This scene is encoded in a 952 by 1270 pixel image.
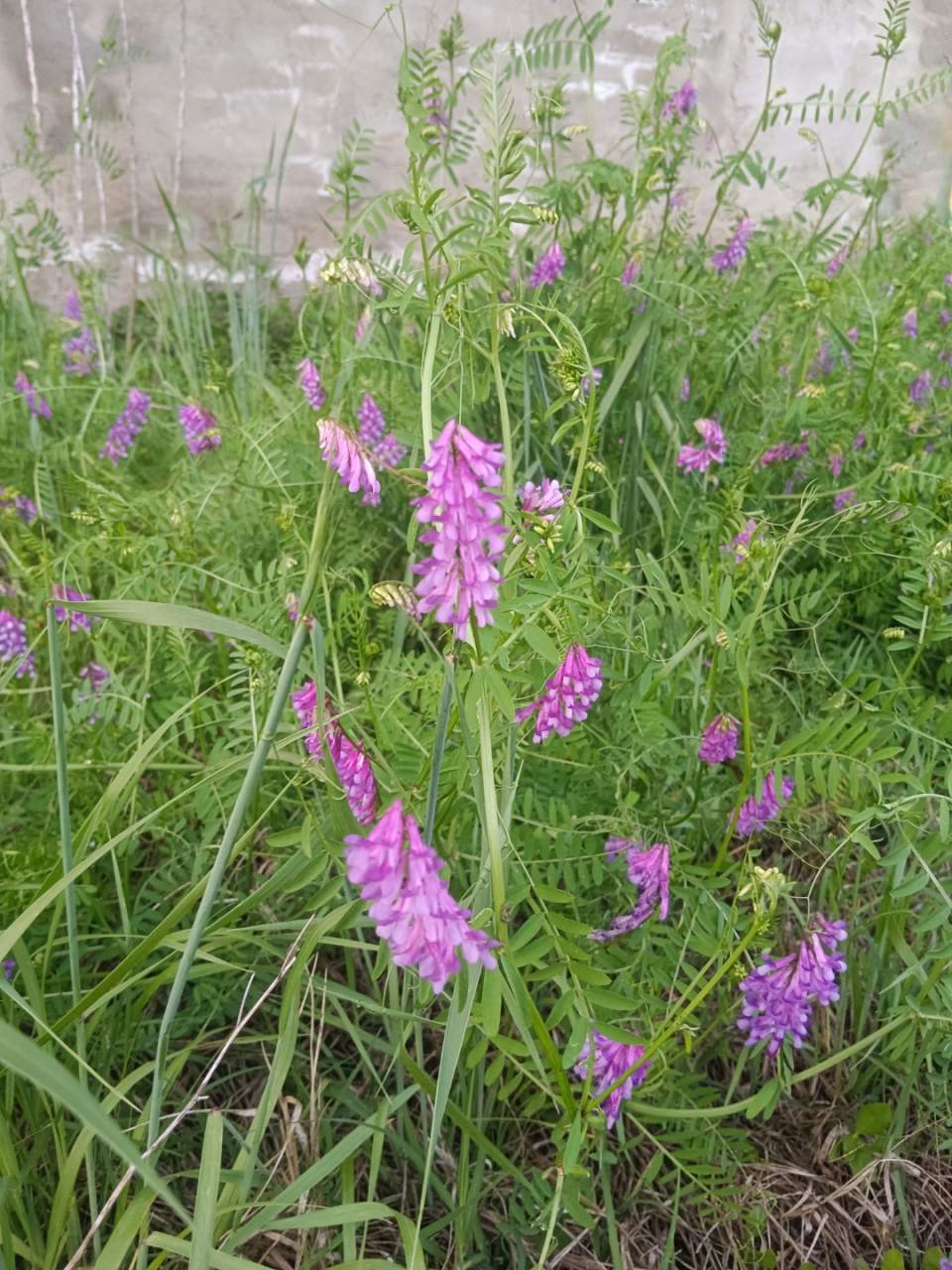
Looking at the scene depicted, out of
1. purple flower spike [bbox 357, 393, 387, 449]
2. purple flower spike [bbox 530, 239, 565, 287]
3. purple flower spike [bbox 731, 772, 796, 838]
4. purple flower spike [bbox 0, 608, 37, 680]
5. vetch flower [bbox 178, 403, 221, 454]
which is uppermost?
purple flower spike [bbox 530, 239, 565, 287]

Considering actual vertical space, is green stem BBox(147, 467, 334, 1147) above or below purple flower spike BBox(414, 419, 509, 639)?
below

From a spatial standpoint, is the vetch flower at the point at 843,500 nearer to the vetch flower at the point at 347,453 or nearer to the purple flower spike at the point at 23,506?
the vetch flower at the point at 347,453

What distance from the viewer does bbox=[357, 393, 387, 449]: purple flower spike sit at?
168 cm

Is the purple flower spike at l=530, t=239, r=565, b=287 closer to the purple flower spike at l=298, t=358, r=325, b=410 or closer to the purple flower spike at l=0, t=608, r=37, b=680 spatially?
the purple flower spike at l=298, t=358, r=325, b=410

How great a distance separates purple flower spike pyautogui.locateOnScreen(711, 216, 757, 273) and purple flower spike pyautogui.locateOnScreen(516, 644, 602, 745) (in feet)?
5.31

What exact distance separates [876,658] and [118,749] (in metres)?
1.26

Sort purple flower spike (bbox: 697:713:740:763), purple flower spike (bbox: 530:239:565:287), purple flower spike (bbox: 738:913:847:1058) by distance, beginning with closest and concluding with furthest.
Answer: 1. purple flower spike (bbox: 738:913:847:1058)
2. purple flower spike (bbox: 697:713:740:763)
3. purple flower spike (bbox: 530:239:565:287)

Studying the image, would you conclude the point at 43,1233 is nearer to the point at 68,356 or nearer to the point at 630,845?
the point at 630,845

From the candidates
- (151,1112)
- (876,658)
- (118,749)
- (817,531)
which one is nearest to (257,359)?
(118,749)

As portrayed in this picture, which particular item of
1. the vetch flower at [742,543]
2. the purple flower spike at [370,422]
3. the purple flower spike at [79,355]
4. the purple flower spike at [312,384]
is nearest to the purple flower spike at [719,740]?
the vetch flower at [742,543]

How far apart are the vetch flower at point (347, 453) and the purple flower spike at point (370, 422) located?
98 centimetres

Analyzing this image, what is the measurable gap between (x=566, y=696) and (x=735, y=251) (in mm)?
1672

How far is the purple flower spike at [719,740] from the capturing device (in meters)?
1.07

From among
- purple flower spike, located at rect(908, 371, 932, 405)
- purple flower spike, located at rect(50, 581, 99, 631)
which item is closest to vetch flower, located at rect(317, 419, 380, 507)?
purple flower spike, located at rect(50, 581, 99, 631)
